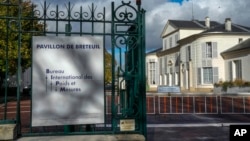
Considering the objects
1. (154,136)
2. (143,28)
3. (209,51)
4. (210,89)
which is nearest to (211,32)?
(209,51)

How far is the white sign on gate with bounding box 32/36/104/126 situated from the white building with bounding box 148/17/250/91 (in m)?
38.4

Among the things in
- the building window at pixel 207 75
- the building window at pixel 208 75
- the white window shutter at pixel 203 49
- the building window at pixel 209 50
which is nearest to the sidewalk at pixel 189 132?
the building window at pixel 207 75

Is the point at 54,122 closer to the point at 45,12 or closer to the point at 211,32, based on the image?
the point at 45,12

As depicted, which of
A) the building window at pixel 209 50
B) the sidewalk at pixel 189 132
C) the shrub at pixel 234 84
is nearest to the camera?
the sidewalk at pixel 189 132

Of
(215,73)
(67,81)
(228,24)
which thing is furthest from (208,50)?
(67,81)

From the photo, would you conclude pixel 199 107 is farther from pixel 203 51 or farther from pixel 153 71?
pixel 153 71

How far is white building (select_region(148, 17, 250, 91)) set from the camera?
4297 centimetres

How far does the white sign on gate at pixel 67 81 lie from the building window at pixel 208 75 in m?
39.2

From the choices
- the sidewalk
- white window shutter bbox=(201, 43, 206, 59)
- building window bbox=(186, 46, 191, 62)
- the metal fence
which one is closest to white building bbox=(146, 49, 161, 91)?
building window bbox=(186, 46, 191, 62)

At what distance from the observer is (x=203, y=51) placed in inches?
1719

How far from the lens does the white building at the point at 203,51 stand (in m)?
43.0

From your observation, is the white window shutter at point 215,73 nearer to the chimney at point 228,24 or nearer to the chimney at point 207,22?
the chimney at point 228,24

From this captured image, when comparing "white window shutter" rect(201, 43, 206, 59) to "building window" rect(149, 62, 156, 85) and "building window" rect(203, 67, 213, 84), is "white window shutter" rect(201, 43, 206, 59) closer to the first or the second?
"building window" rect(203, 67, 213, 84)

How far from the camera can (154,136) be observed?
9.31 meters
